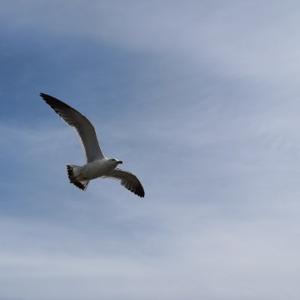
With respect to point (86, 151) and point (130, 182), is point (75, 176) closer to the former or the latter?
point (86, 151)

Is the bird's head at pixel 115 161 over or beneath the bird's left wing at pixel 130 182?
beneath

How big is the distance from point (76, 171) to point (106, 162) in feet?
6.11

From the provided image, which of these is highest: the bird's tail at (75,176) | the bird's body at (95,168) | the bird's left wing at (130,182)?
the bird's left wing at (130,182)

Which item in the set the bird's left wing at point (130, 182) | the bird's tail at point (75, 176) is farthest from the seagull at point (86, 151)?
the bird's left wing at point (130, 182)

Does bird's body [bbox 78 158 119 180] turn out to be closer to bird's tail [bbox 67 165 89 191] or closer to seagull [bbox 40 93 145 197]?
seagull [bbox 40 93 145 197]

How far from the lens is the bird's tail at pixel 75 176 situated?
37750mm

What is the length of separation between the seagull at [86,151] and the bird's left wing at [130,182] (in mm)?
2893

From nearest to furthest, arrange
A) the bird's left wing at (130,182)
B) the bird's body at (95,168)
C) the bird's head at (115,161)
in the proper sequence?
the bird's body at (95,168)
the bird's head at (115,161)
the bird's left wing at (130,182)

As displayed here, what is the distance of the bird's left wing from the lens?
139ft

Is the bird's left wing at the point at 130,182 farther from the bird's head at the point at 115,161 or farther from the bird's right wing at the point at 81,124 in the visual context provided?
the bird's head at the point at 115,161

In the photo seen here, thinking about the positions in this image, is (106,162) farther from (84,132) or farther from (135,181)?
(135,181)

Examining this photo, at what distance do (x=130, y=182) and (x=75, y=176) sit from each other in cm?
617

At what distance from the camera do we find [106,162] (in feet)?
125

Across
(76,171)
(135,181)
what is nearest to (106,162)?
(76,171)
